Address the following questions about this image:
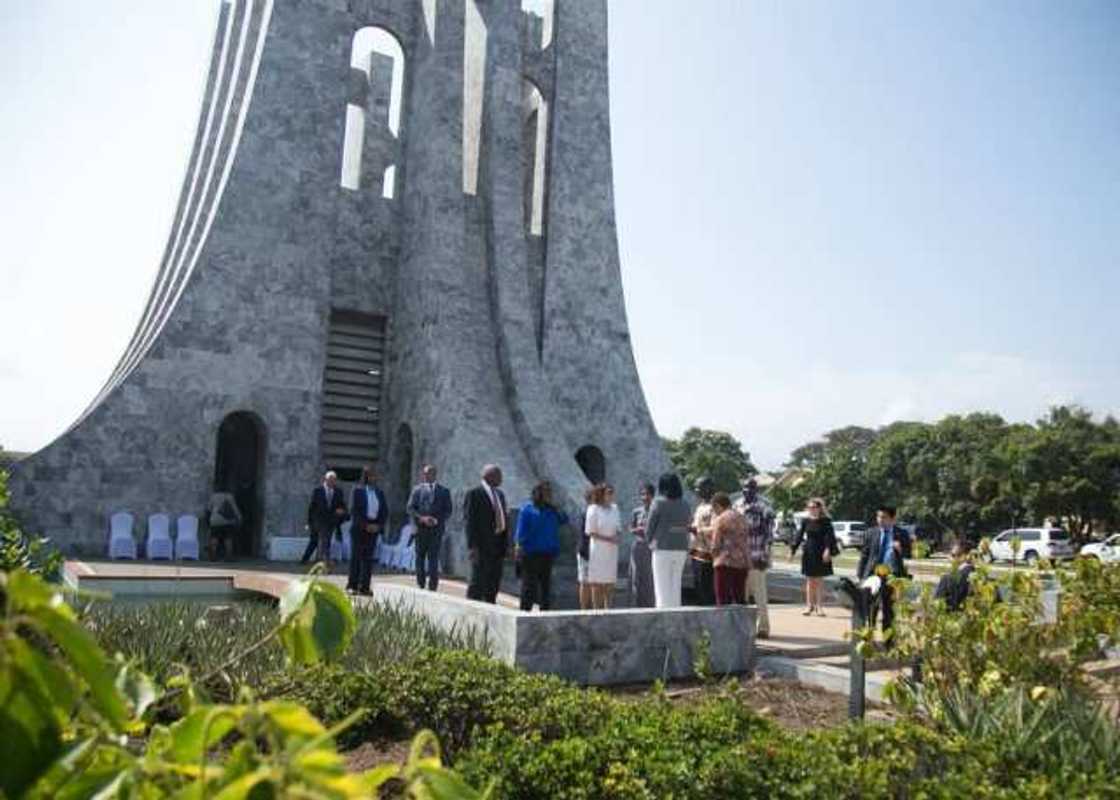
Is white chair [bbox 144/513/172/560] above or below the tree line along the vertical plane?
below

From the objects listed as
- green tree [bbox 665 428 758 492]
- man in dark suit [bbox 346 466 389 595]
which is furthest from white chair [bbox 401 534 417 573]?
green tree [bbox 665 428 758 492]

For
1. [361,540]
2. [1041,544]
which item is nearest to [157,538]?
[361,540]

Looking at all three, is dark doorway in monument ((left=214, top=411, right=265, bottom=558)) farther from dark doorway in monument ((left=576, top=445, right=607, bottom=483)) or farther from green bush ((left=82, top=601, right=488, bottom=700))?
green bush ((left=82, top=601, right=488, bottom=700))

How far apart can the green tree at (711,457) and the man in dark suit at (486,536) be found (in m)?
60.3

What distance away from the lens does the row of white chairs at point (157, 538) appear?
15.1 m

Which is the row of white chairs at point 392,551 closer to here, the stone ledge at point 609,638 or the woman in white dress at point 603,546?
the woman in white dress at point 603,546

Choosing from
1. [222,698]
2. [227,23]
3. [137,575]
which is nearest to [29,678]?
[222,698]

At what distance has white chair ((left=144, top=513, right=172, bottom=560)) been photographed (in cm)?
1535

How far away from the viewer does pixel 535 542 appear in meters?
9.41

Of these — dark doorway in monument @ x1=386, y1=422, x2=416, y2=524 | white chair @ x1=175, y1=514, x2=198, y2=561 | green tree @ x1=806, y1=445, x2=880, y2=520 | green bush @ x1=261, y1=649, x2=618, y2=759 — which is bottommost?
green bush @ x1=261, y1=649, x2=618, y2=759

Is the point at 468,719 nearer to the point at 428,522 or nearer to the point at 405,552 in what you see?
the point at 428,522

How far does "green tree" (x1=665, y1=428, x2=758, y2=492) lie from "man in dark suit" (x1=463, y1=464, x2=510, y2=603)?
60.3 m

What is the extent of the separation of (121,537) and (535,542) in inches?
361

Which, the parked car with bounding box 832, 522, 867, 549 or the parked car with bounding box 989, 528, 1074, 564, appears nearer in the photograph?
the parked car with bounding box 989, 528, 1074, 564
